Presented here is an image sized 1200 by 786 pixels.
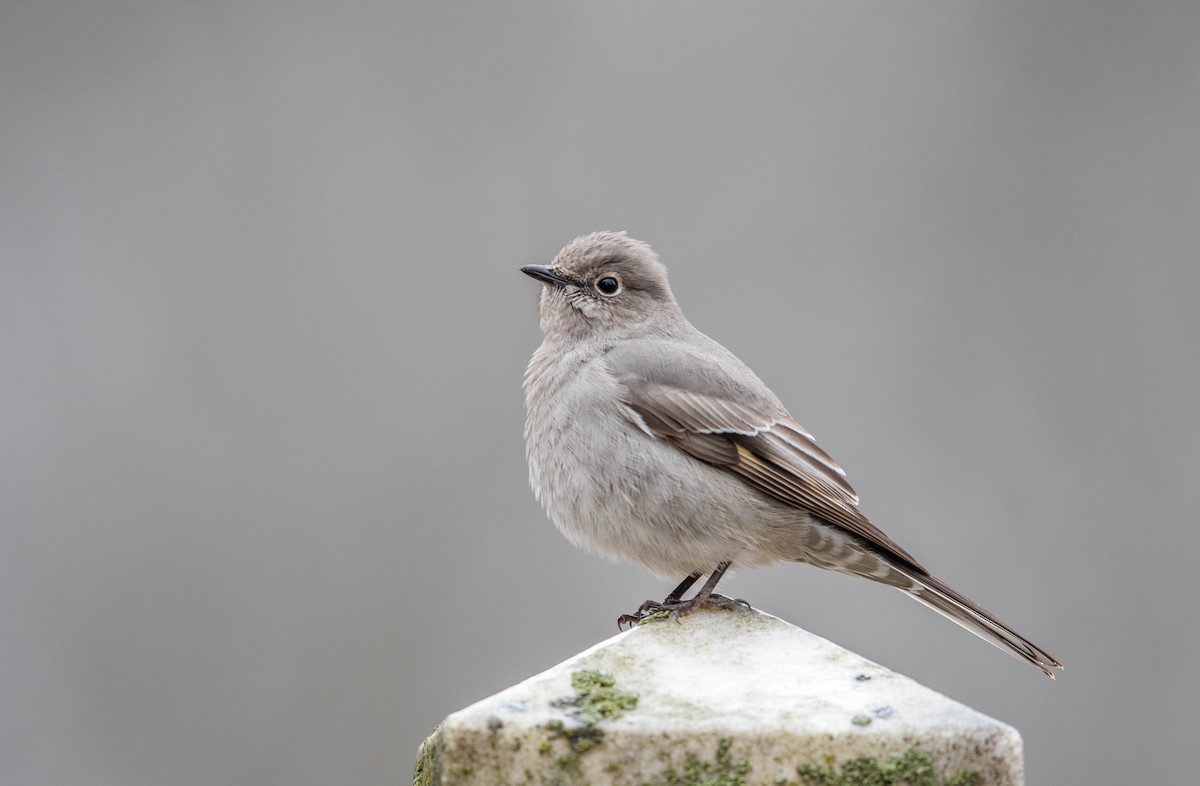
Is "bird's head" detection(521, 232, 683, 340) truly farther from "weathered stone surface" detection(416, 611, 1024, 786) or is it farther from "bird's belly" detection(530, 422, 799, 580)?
"weathered stone surface" detection(416, 611, 1024, 786)

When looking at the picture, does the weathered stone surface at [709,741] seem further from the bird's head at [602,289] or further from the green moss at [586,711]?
the bird's head at [602,289]

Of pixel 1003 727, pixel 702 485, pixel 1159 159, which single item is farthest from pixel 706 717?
pixel 1159 159

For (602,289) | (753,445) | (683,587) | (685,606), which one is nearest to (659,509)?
(683,587)

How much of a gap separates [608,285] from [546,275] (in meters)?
0.32

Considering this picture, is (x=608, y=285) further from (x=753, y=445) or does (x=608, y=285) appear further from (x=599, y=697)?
(x=599, y=697)

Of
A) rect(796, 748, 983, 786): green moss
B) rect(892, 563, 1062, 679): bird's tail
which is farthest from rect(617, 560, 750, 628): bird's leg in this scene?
rect(796, 748, 983, 786): green moss

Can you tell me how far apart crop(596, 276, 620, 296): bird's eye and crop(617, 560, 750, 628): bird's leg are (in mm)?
1729

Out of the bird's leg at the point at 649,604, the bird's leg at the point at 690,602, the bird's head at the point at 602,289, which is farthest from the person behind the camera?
the bird's head at the point at 602,289

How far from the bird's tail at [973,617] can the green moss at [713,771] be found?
2.02 meters

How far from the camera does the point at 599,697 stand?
227 cm

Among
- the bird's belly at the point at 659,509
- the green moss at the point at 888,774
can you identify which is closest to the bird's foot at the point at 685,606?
the bird's belly at the point at 659,509

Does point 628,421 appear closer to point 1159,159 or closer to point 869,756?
point 869,756

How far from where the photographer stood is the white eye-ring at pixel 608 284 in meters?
6.04

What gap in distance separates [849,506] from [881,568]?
0.28 meters
